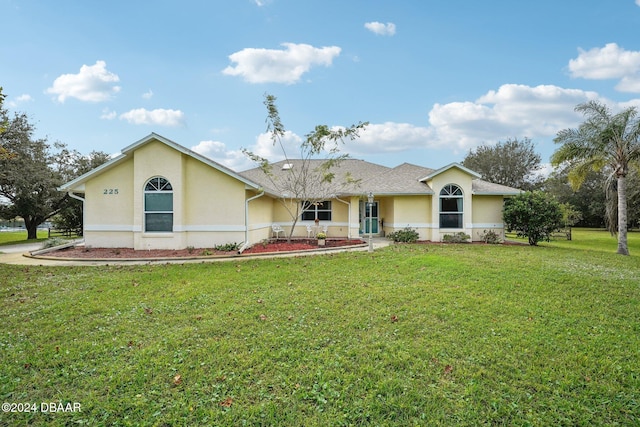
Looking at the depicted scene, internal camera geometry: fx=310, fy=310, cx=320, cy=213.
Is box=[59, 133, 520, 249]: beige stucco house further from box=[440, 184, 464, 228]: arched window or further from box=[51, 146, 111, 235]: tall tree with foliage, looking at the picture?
box=[51, 146, 111, 235]: tall tree with foliage

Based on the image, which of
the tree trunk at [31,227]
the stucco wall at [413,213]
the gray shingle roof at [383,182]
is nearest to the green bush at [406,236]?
the stucco wall at [413,213]

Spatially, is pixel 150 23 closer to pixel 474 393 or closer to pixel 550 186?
pixel 474 393

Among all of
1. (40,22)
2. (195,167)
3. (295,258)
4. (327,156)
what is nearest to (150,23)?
(40,22)

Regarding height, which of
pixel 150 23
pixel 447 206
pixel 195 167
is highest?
pixel 150 23

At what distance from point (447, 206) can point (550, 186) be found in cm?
3382

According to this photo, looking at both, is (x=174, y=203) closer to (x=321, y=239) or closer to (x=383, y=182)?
(x=321, y=239)

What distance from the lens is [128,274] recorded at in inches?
367

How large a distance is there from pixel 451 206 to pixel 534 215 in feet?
13.3

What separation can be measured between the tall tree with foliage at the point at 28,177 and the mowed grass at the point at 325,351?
18.4 metres

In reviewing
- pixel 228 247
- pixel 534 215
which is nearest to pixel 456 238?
pixel 534 215

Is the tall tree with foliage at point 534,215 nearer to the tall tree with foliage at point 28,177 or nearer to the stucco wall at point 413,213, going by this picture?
the stucco wall at point 413,213

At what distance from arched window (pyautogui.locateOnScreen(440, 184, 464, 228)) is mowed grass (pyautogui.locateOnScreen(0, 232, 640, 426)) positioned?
9410 millimetres

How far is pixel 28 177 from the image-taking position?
21.3m

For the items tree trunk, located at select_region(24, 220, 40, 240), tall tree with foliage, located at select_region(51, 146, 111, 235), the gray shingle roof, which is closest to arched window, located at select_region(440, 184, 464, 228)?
the gray shingle roof
